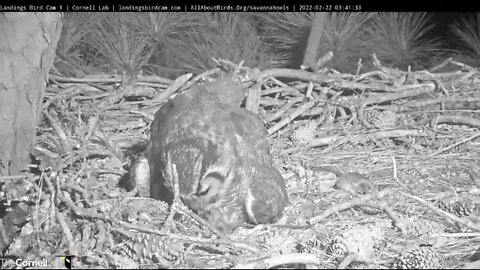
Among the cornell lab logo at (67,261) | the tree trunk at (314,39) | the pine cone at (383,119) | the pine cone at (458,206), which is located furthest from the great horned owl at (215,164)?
the tree trunk at (314,39)

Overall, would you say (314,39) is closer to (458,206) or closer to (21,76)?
(458,206)

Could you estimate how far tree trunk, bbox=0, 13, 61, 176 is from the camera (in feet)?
9.46

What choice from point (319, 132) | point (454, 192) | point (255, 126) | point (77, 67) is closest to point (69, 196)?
point (255, 126)

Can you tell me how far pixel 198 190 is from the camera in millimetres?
2725

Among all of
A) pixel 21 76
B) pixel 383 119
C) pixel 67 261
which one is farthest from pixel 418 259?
pixel 21 76

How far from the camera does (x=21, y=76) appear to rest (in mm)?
2965

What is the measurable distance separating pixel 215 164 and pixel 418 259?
995 millimetres

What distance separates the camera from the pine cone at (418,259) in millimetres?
2385

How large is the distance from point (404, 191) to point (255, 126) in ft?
2.90

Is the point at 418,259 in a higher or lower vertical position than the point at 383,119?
lower

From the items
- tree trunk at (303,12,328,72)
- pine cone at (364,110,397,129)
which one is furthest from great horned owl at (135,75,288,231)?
tree trunk at (303,12,328,72)

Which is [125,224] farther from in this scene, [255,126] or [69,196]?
[255,126]

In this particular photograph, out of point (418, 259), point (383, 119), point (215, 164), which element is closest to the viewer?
point (418, 259)

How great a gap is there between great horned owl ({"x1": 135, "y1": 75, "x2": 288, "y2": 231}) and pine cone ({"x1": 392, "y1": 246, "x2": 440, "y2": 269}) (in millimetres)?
665
